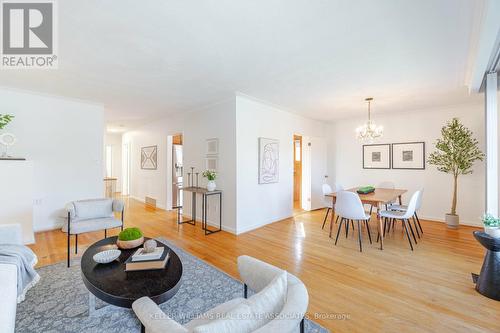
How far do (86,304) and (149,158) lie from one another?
16.8 ft

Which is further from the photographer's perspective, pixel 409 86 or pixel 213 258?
pixel 409 86

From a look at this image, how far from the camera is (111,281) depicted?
1.53 metres

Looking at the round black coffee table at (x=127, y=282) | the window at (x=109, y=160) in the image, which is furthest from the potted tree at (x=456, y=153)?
the window at (x=109, y=160)

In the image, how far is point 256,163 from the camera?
4379mm

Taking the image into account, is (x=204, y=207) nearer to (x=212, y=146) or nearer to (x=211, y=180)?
(x=211, y=180)

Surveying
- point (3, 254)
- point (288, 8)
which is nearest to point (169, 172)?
point (3, 254)

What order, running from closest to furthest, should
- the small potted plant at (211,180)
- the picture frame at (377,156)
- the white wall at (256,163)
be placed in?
1. the white wall at (256,163)
2. the small potted plant at (211,180)
3. the picture frame at (377,156)

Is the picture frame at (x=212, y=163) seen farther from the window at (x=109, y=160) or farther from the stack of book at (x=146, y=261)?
the window at (x=109, y=160)

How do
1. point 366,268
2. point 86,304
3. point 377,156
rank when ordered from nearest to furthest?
point 86,304
point 366,268
point 377,156

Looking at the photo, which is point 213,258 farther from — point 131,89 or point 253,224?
point 131,89

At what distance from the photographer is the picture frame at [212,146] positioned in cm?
440

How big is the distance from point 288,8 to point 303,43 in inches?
22.5

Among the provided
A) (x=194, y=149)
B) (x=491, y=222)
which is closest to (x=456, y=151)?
(x=491, y=222)

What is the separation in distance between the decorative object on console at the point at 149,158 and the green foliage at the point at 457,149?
6.71 m
